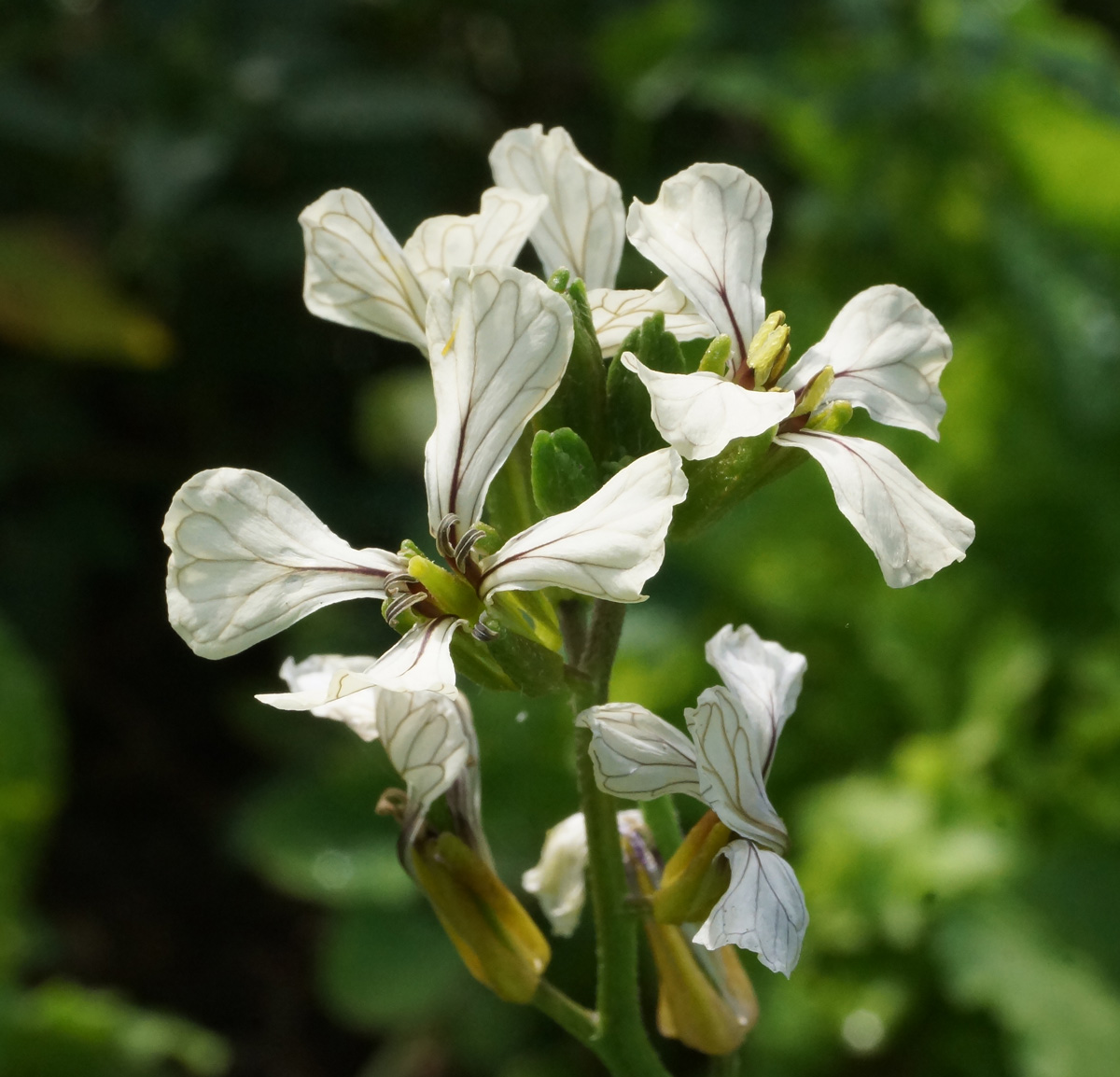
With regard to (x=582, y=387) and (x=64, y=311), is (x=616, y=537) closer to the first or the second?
(x=582, y=387)

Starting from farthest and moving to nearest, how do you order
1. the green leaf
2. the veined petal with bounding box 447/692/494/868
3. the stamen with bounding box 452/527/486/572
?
the green leaf → the veined petal with bounding box 447/692/494/868 → the stamen with bounding box 452/527/486/572

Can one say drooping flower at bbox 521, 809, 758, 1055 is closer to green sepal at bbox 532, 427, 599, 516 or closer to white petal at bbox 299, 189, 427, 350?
green sepal at bbox 532, 427, 599, 516

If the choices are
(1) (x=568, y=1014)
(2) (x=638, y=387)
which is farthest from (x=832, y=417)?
(1) (x=568, y=1014)

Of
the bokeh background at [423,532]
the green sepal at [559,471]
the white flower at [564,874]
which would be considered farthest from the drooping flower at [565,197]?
the bokeh background at [423,532]

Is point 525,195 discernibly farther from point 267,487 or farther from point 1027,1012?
point 1027,1012

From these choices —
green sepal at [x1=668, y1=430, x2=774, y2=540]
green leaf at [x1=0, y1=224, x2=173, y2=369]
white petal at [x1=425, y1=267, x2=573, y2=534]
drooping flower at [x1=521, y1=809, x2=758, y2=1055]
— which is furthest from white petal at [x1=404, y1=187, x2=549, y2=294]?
green leaf at [x1=0, y1=224, x2=173, y2=369]

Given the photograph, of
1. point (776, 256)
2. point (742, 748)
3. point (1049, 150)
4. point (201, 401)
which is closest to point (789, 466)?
point (742, 748)

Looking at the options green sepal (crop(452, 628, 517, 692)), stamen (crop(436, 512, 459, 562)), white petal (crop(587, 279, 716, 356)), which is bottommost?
green sepal (crop(452, 628, 517, 692))
